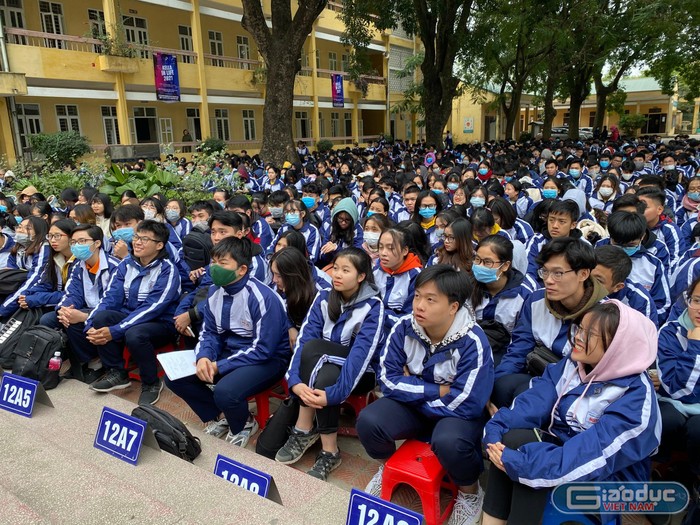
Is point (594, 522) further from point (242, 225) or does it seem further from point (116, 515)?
point (242, 225)

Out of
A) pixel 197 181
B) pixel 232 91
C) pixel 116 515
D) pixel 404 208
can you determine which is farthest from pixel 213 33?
pixel 116 515

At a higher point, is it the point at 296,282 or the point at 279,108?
the point at 279,108

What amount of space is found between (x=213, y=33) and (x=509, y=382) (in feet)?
Result: 71.8

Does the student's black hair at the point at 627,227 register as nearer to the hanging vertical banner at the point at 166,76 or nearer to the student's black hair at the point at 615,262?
the student's black hair at the point at 615,262

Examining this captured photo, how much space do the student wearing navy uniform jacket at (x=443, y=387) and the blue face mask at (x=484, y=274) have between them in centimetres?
69

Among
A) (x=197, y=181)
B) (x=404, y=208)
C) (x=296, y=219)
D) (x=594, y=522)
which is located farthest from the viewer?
(x=197, y=181)

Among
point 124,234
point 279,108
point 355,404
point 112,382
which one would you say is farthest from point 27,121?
point 355,404

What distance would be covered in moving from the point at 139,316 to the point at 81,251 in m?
0.82

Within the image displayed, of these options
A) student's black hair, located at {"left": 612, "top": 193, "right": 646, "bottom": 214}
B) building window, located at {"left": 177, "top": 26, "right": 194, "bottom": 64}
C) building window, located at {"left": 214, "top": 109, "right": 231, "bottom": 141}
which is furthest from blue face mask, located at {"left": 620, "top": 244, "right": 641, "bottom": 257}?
building window, located at {"left": 214, "top": 109, "right": 231, "bottom": 141}

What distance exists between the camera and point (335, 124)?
2828 centimetres

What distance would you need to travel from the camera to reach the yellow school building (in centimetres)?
1464

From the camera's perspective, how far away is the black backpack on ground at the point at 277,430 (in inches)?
123

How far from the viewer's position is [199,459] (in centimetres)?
305

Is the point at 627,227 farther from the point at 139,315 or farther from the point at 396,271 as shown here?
the point at 139,315
